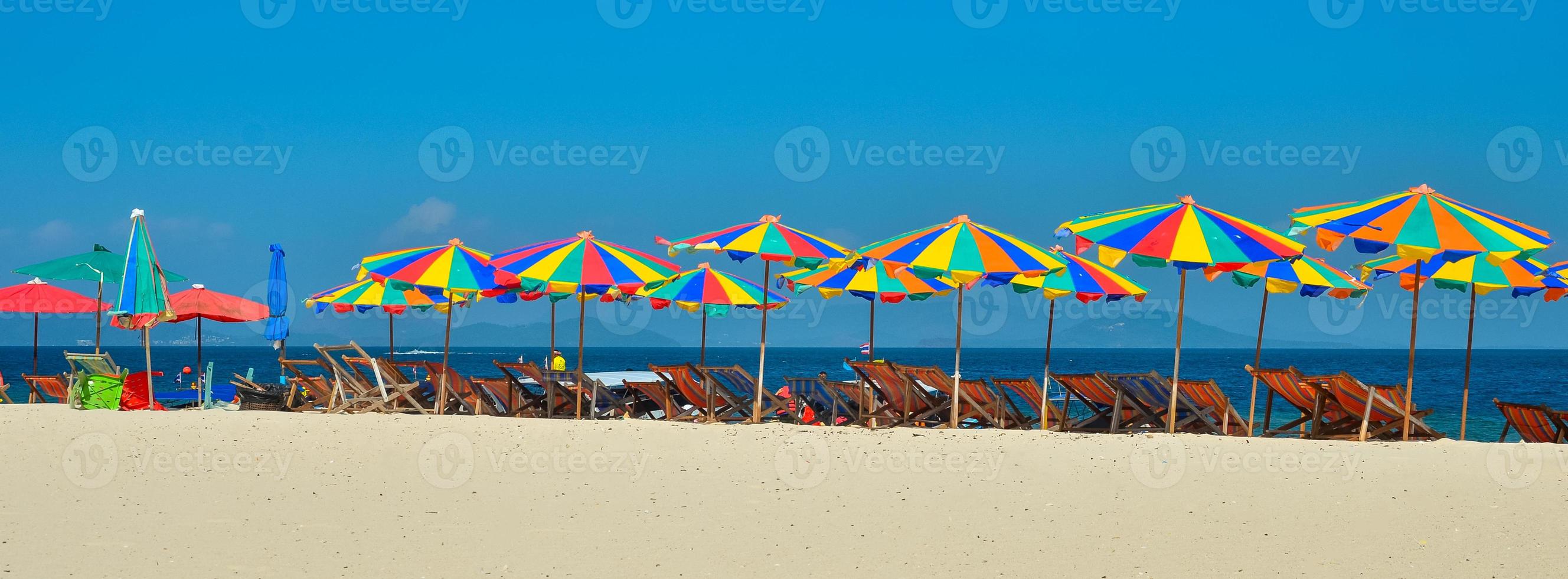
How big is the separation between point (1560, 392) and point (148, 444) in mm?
59063

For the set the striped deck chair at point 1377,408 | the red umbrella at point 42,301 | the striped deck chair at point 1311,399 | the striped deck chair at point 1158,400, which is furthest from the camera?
the red umbrella at point 42,301

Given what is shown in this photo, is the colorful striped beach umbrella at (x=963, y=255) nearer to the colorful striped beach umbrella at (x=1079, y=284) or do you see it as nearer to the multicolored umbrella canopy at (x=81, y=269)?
the colorful striped beach umbrella at (x=1079, y=284)

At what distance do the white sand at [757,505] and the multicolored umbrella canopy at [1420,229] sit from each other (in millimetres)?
1593

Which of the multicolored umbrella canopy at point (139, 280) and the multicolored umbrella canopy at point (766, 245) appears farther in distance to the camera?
the multicolored umbrella canopy at point (139, 280)

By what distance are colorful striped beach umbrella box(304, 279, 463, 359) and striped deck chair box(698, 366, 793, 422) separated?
3.67 meters

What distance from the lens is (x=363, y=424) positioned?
408 inches

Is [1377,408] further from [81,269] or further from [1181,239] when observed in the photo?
[81,269]

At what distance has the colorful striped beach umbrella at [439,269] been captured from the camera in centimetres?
1169

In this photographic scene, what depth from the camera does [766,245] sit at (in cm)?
1090

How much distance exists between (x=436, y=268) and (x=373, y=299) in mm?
2690

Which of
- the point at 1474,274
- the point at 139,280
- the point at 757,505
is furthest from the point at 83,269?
the point at 1474,274

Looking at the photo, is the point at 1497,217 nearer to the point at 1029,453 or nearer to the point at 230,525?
the point at 1029,453

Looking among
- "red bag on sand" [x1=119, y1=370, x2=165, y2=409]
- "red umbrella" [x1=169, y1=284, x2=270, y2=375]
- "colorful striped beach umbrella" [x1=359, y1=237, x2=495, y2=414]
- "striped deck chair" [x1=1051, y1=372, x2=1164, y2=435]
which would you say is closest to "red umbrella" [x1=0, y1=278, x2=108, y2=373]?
"red umbrella" [x1=169, y1=284, x2=270, y2=375]

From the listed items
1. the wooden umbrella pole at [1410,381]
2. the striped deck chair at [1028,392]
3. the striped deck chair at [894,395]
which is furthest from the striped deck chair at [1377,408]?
the striped deck chair at [894,395]
